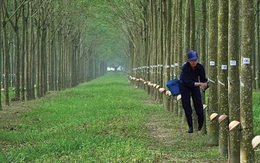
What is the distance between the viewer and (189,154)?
34.4ft

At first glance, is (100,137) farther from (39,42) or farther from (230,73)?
(39,42)

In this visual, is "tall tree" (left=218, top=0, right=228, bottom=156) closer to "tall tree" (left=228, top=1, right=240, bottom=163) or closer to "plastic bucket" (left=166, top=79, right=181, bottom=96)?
"tall tree" (left=228, top=1, right=240, bottom=163)

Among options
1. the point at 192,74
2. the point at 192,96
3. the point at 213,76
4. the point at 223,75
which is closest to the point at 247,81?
the point at 223,75

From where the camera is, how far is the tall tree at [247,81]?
27.3ft

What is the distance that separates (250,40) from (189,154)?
3042 millimetres

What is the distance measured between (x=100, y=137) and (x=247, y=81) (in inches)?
201

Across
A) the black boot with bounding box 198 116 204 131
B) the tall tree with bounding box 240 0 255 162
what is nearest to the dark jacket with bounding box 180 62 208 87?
the black boot with bounding box 198 116 204 131

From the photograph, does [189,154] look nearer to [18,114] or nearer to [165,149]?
[165,149]

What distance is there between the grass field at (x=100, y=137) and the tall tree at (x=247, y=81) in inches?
59.1

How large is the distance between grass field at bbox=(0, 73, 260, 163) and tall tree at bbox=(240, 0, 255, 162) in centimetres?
150

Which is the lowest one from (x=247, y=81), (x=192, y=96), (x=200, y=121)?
(x=200, y=121)

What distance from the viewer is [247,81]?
837 centimetres

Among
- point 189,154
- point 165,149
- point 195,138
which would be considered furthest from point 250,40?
point 195,138

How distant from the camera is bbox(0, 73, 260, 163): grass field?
10094 mm
